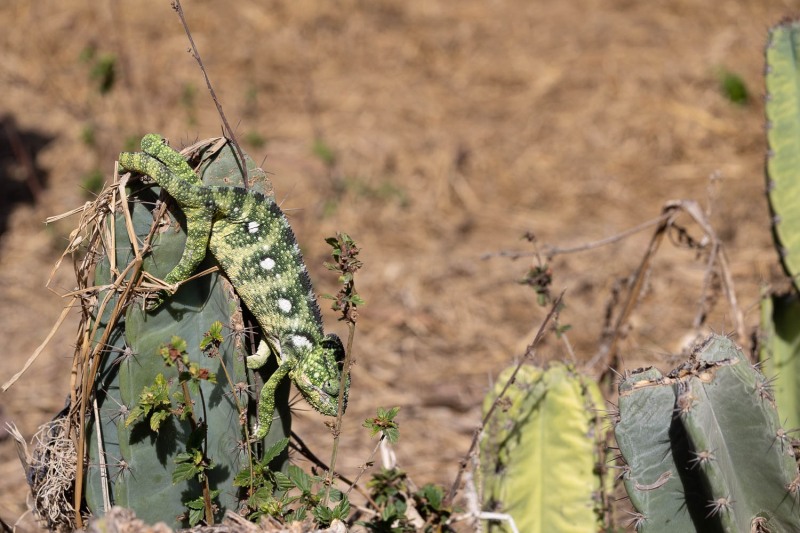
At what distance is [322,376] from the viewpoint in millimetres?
2309

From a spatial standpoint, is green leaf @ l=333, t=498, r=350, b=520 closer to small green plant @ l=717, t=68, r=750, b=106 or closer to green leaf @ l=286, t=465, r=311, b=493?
green leaf @ l=286, t=465, r=311, b=493

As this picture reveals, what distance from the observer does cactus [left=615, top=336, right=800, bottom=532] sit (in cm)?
226

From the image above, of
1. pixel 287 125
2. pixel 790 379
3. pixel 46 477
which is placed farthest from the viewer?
pixel 287 125

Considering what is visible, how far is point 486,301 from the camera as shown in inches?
238

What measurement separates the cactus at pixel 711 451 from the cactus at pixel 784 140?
155 centimetres

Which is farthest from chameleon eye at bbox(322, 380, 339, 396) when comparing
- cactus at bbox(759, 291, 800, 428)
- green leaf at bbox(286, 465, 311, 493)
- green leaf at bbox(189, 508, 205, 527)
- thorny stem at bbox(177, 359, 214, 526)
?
cactus at bbox(759, 291, 800, 428)

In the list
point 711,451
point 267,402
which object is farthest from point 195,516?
point 711,451

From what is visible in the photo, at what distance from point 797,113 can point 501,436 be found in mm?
1966

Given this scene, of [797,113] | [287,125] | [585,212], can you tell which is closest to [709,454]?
[797,113]

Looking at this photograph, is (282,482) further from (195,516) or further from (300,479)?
(195,516)

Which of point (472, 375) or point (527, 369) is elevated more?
point (472, 375)

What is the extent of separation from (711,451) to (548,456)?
3.27ft

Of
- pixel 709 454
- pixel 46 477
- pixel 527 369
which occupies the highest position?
pixel 527 369

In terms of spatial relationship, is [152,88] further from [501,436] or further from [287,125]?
[501,436]
